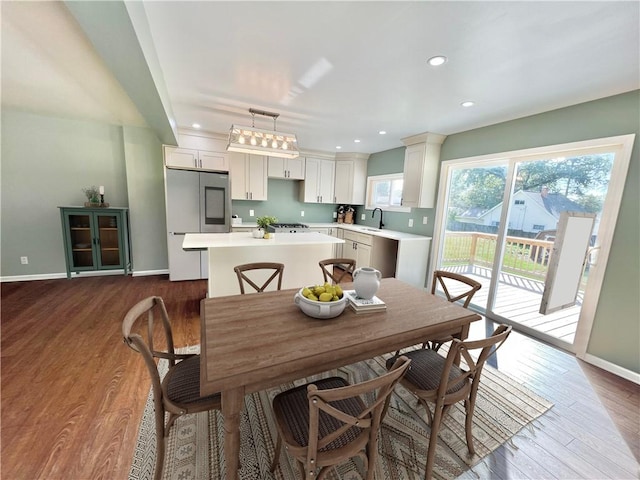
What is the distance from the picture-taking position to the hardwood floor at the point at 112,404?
1.38 m

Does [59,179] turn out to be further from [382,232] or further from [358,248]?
[382,232]

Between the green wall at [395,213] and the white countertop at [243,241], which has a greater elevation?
the green wall at [395,213]

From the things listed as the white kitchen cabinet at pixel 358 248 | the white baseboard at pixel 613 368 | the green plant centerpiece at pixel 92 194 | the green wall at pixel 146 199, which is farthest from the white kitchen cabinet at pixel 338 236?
the green plant centerpiece at pixel 92 194

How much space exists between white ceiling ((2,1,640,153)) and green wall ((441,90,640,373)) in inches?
5.4

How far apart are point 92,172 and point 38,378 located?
10.8 feet

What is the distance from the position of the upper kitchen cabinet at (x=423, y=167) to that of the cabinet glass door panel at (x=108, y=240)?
4.68m

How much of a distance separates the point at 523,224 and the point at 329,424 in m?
3.11

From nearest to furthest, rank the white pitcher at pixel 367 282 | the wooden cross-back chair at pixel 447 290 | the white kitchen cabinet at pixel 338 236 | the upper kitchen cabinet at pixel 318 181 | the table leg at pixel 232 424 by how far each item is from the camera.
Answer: the table leg at pixel 232 424
the white pitcher at pixel 367 282
the wooden cross-back chair at pixel 447 290
the upper kitchen cabinet at pixel 318 181
the white kitchen cabinet at pixel 338 236

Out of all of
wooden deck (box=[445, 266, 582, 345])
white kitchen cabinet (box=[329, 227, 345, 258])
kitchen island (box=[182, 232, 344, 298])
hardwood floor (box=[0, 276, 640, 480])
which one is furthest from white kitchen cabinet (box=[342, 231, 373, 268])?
hardwood floor (box=[0, 276, 640, 480])

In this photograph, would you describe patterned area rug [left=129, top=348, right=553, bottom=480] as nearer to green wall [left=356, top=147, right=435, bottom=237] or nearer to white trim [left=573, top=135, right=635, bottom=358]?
white trim [left=573, top=135, right=635, bottom=358]

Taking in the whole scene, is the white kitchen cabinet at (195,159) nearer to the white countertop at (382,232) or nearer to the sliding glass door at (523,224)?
the white countertop at (382,232)

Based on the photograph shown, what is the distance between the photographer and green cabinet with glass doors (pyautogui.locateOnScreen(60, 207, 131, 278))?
12.5ft

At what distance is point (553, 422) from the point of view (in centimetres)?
170

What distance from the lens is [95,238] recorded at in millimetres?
3922
